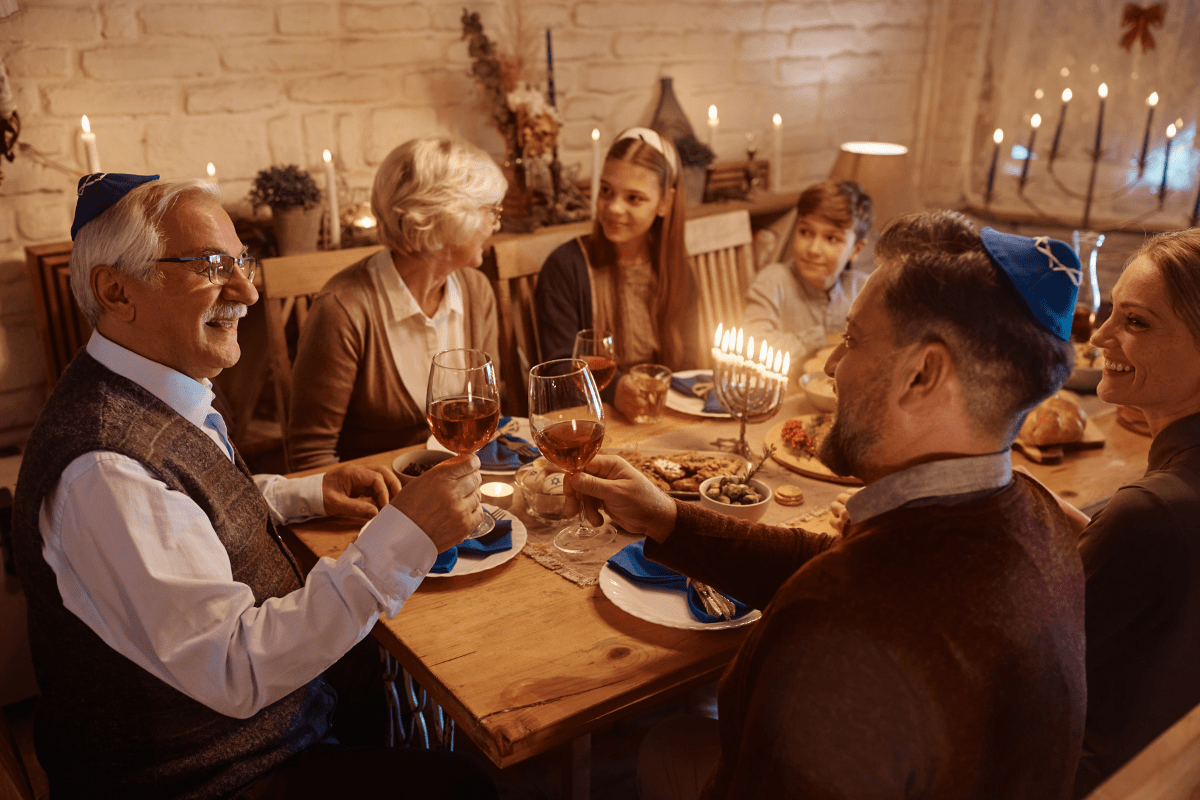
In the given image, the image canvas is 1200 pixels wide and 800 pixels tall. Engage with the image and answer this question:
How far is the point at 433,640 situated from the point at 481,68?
7.97 feet

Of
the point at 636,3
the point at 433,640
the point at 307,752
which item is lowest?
the point at 307,752

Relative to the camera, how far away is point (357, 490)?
1.62 meters

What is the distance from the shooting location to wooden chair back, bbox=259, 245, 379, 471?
95.7 inches

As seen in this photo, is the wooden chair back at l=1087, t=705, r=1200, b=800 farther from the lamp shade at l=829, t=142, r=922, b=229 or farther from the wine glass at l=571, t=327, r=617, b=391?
the lamp shade at l=829, t=142, r=922, b=229

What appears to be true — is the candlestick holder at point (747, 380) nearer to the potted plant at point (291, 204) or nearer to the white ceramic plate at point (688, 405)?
the white ceramic plate at point (688, 405)

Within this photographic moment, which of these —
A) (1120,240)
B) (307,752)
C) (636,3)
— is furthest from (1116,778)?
(1120,240)

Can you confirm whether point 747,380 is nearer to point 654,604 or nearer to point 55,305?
point 654,604

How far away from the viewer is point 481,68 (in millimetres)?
3148

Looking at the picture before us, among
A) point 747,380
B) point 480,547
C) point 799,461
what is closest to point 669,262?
point 747,380

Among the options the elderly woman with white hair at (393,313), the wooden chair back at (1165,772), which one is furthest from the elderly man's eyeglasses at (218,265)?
the wooden chair back at (1165,772)

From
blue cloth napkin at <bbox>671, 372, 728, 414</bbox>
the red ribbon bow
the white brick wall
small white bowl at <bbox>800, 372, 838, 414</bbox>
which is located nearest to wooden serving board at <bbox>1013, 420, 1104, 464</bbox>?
small white bowl at <bbox>800, 372, 838, 414</bbox>

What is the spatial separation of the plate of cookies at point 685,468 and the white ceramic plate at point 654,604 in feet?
0.89

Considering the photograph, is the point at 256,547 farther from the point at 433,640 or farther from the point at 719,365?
the point at 719,365

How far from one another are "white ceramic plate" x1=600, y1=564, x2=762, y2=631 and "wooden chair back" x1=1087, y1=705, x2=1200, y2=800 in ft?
1.83
